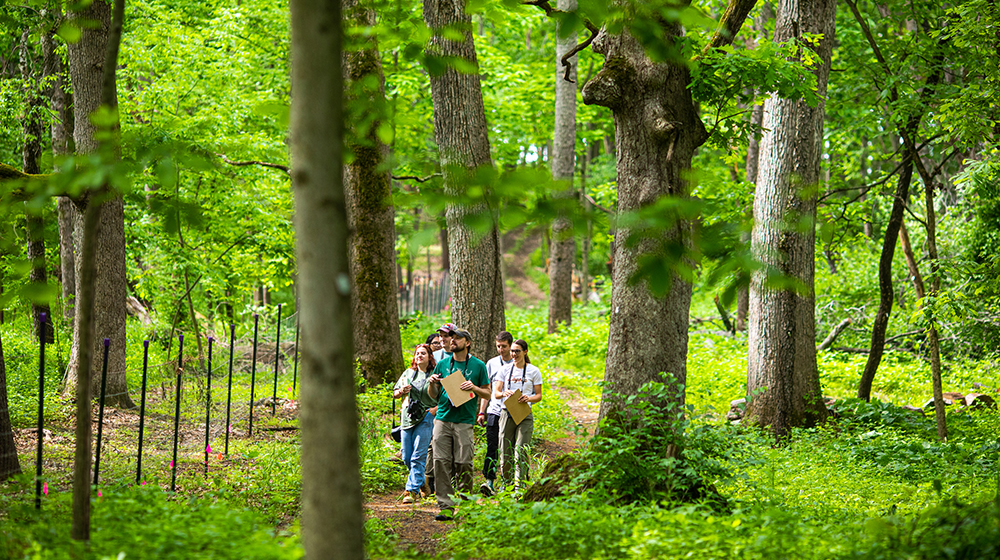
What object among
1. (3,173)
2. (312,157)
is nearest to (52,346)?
(3,173)

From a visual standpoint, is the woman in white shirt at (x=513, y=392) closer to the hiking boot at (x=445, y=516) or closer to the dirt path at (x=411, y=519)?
the dirt path at (x=411, y=519)

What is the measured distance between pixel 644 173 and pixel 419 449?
3738mm

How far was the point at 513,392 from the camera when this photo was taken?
7.78 meters

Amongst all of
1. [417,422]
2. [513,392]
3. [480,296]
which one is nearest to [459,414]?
[417,422]

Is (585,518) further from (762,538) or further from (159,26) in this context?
(159,26)

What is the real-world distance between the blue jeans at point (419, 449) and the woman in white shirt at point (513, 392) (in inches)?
31.7

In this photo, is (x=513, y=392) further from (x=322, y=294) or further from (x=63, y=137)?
(x=63, y=137)

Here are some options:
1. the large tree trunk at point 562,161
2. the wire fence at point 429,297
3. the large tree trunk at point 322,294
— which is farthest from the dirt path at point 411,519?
the wire fence at point 429,297

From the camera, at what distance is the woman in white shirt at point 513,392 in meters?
7.84

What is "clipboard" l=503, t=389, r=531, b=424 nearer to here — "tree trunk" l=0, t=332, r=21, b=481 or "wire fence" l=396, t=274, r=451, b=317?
"tree trunk" l=0, t=332, r=21, b=481

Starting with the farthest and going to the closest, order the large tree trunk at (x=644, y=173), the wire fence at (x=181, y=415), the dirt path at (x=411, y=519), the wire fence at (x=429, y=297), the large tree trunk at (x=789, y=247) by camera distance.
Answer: the wire fence at (x=429, y=297), the large tree trunk at (x=789, y=247), the wire fence at (x=181, y=415), the large tree trunk at (x=644, y=173), the dirt path at (x=411, y=519)

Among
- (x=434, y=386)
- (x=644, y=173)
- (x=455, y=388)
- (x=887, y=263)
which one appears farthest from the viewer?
(x=887, y=263)

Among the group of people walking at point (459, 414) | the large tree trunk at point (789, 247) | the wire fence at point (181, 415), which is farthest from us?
the large tree trunk at point (789, 247)

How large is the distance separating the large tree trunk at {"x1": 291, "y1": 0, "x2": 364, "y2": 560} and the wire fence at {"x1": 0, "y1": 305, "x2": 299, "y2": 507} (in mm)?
3055
